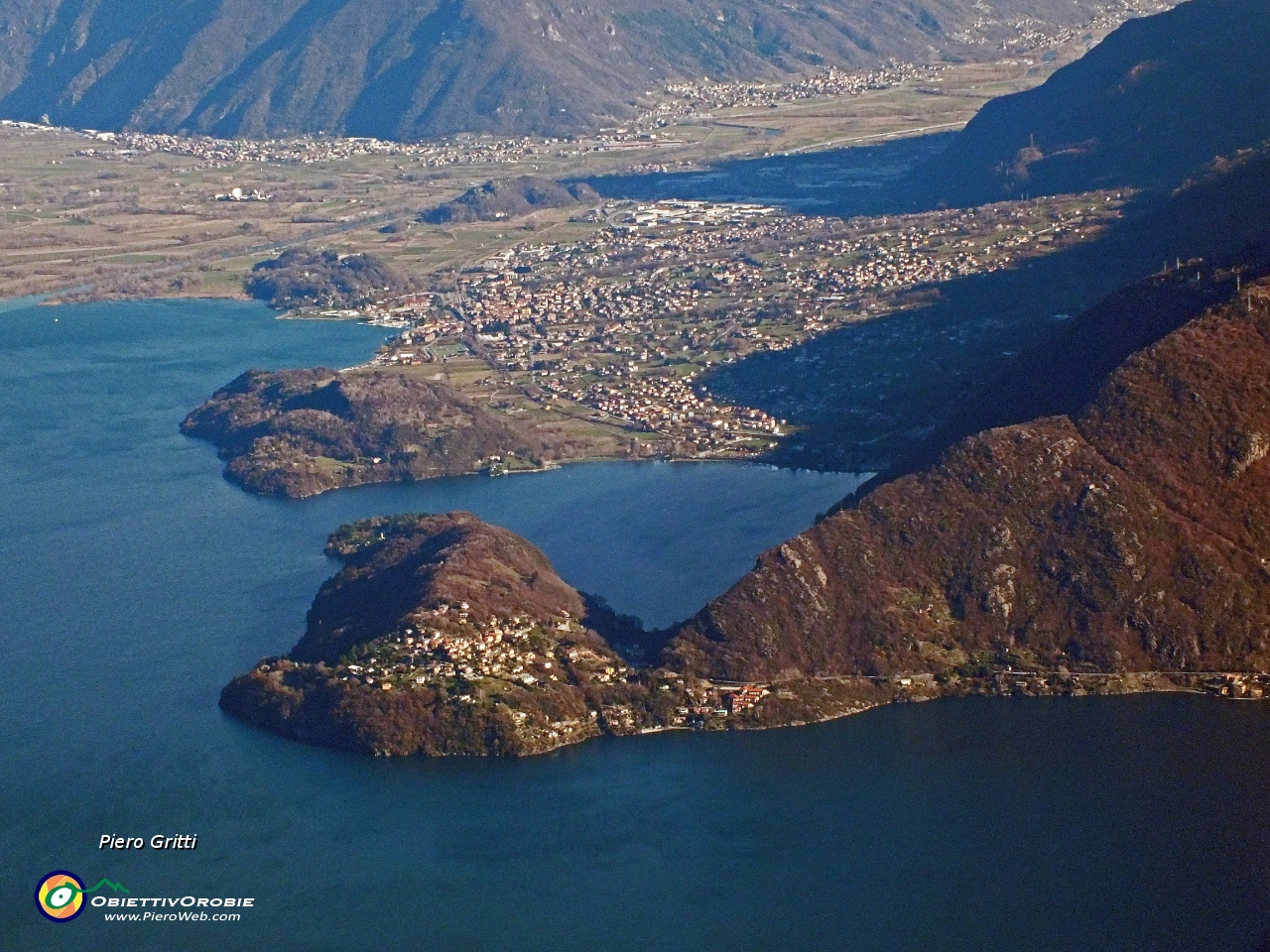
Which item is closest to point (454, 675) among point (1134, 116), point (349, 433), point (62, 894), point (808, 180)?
point (62, 894)

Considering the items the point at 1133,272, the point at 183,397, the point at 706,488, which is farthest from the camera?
the point at 183,397

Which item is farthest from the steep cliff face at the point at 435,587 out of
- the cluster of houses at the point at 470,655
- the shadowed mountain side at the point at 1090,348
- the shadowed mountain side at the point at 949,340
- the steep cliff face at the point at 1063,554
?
the shadowed mountain side at the point at 949,340

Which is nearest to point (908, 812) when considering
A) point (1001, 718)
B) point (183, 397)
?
point (1001, 718)

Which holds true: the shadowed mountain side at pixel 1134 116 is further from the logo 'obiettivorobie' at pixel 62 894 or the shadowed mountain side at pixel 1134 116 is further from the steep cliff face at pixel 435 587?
the logo 'obiettivorobie' at pixel 62 894

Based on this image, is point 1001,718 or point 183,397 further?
point 183,397

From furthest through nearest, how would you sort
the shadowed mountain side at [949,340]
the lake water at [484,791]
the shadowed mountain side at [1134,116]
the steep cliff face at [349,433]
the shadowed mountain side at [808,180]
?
1. the shadowed mountain side at [808,180]
2. the shadowed mountain side at [1134,116]
3. the steep cliff face at [349,433]
4. the shadowed mountain side at [949,340]
5. the lake water at [484,791]

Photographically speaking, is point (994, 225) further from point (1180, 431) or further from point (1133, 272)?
point (1180, 431)
